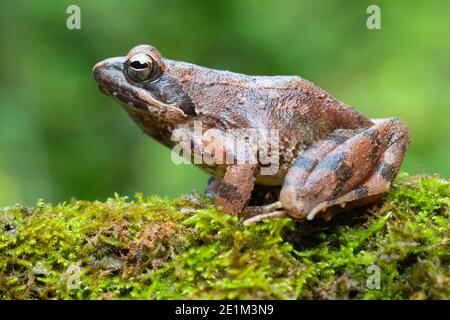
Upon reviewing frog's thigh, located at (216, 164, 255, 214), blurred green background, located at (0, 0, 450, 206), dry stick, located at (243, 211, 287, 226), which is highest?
blurred green background, located at (0, 0, 450, 206)

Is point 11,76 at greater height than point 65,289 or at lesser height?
greater

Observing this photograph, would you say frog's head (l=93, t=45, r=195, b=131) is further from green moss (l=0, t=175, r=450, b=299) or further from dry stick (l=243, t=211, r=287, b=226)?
dry stick (l=243, t=211, r=287, b=226)

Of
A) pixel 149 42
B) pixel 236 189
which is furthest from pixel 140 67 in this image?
pixel 149 42

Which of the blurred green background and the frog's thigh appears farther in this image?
the blurred green background

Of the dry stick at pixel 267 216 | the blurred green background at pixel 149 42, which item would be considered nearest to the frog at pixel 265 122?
the dry stick at pixel 267 216

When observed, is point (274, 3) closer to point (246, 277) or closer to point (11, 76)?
point (11, 76)

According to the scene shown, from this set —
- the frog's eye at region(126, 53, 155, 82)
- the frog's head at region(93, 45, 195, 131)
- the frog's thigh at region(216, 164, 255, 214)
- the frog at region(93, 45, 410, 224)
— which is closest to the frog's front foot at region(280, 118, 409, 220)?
the frog at region(93, 45, 410, 224)

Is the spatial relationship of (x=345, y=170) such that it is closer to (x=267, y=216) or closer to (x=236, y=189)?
(x=267, y=216)
